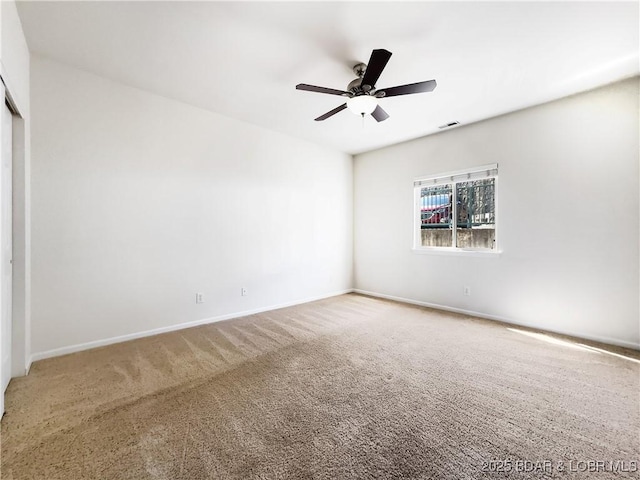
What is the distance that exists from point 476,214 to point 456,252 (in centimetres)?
64

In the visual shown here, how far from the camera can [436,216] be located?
4488 mm

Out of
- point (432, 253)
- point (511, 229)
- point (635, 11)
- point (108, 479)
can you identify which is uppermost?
point (635, 11)

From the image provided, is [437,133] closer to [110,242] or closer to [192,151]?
[192,151]

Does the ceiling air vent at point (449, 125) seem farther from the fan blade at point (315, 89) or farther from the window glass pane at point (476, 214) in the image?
the fan blade at point (315, 89)

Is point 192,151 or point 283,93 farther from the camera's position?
point 192,151

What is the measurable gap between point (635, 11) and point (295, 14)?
246 cm

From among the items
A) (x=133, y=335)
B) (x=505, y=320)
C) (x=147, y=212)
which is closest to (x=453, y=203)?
(x=505, y=320)

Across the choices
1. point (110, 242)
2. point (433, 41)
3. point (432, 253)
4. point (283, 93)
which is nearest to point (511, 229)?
point (432, 253)

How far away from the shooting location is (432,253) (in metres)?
4.34

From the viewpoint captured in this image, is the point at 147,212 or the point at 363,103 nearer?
the point at 363,103

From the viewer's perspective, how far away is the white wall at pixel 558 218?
9.25ft

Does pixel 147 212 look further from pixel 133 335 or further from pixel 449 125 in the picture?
pixel 449 125

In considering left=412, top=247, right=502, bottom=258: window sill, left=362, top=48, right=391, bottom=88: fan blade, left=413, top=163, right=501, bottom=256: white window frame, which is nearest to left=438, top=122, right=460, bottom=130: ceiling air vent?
left=413, top=163, right=501, bottom=256: white window frame

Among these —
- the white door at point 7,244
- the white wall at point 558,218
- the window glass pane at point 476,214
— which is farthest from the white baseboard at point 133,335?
the window glass pane at point 476,214
